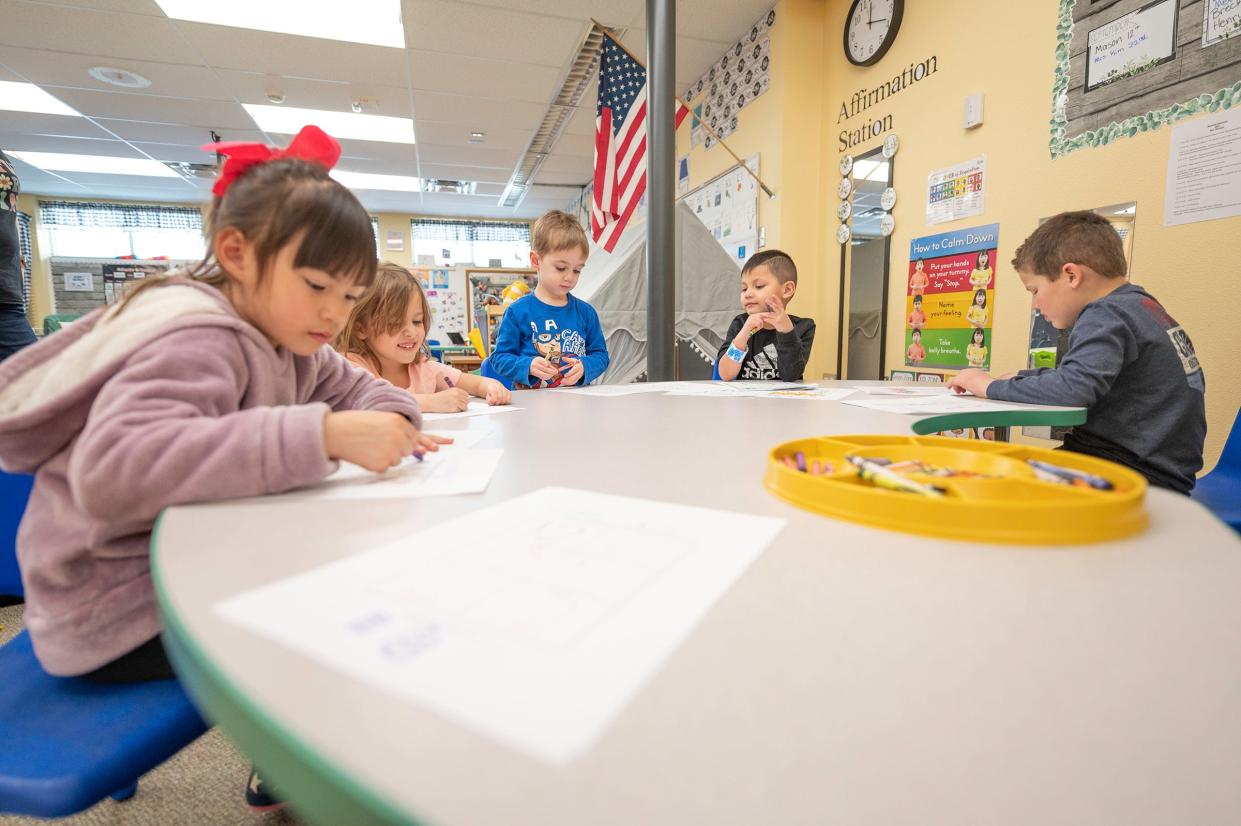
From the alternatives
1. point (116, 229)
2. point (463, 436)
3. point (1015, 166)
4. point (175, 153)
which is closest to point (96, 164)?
point (175, 153)

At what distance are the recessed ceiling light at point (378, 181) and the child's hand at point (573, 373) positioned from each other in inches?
192

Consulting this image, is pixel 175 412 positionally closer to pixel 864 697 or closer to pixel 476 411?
pixel 864 697

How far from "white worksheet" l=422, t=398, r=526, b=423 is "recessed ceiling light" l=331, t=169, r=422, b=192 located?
5382 mm

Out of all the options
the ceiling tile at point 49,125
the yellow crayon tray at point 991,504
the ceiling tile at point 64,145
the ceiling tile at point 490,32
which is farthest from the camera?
the ceiling tile at point 64,145

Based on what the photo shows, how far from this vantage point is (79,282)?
241 inches

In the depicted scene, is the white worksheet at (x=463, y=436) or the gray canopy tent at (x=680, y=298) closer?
the white worksheet at (x=463, y=436)

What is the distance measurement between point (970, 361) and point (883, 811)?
7.71 ft

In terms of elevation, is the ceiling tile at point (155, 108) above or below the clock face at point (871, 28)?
above

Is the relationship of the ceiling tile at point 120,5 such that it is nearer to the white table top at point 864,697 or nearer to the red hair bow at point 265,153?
the red hair bow at point 265,153

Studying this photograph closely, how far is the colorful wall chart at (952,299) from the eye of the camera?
214 centimetres

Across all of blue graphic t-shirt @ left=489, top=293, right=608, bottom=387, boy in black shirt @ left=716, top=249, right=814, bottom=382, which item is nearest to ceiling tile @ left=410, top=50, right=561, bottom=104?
blue graphic t-shirt @ left=489, top=293, right=608, bottom=387

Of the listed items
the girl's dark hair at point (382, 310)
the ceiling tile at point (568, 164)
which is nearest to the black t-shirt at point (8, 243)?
the girl's dark hair at point (382, 310)

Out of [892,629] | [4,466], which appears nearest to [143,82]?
[4,466]

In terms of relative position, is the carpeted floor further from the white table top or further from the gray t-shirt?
the gray t-shirt
